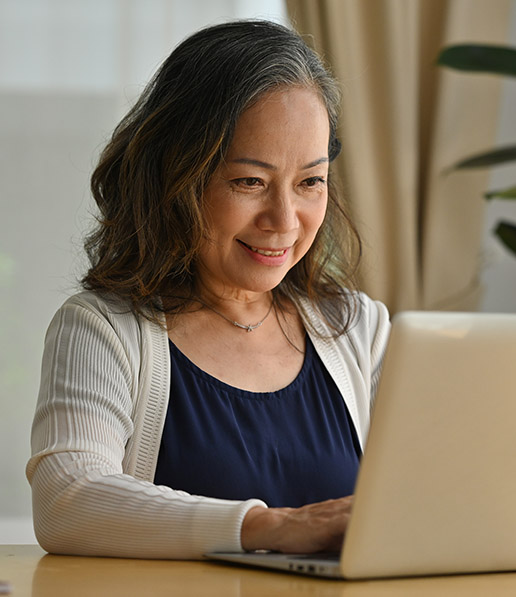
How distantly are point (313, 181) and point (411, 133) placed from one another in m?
1.48

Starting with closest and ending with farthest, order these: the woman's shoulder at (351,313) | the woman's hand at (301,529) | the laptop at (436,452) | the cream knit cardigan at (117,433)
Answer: the laptop at (436,452), the woman's hand at (301,529), the cream knit cardigan at (117,433), the woman's shoulder at (351,313)

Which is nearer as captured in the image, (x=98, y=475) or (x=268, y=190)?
(x=98, y=475)

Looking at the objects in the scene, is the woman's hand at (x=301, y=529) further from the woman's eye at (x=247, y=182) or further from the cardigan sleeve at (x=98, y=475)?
the woman's eye at (x=247, y=182)

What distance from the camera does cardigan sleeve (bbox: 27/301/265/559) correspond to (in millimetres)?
1085

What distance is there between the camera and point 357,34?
291cm

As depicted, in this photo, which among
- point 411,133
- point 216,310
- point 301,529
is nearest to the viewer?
point 301,529

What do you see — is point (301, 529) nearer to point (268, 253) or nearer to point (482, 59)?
point (482, 59)

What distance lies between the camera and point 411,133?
2.97 meters

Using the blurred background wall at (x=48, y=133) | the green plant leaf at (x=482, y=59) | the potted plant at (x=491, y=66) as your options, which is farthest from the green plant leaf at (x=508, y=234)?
the blurred background wall at (x=48, y=133)

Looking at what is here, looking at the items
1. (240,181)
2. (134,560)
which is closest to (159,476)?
(134,560)

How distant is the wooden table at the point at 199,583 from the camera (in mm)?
862

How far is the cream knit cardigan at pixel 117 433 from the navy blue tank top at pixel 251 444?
0.13ft

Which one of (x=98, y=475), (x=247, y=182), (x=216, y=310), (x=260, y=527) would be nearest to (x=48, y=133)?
(x=216, y=310)

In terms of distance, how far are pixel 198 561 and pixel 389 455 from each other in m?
0.35
